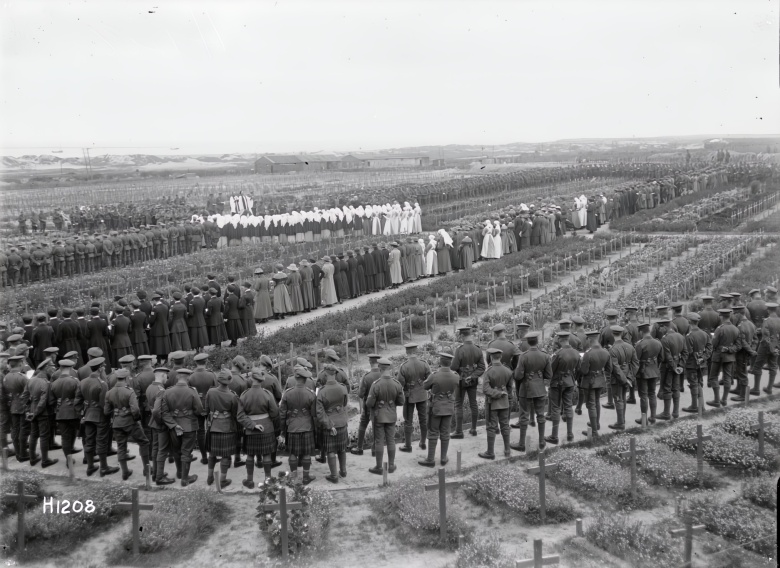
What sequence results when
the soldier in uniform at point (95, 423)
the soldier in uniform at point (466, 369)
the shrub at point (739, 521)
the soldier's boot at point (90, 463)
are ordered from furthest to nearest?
the soldier in uniform at point (466, 369), the soldier's boot at point (90, 463), the soldier in uniform at point (95, 423), the shrub at point (739, 521)

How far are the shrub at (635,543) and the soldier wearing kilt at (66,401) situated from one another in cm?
774

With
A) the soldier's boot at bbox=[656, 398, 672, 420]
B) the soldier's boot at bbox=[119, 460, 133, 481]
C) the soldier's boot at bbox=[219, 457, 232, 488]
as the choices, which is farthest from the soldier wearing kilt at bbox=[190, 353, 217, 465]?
the soldier's boot at bbox=[656, 398, 672, 420]

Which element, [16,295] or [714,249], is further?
[714,249]

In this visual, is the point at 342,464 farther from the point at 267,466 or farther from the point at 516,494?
the point at 516,494

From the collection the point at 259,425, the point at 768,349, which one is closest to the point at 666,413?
the point at 768,349

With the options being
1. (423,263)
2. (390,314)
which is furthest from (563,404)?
(423,263)

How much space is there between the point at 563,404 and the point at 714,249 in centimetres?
1953

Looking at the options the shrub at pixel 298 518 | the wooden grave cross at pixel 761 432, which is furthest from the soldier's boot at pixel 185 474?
the wooden grave cross at pixel 761 432

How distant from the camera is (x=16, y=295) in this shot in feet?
77.2

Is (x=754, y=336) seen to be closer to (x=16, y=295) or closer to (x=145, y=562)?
(x=145, y=562)

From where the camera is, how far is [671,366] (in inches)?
497

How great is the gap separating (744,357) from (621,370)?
3145 mm

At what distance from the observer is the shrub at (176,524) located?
8.48 m

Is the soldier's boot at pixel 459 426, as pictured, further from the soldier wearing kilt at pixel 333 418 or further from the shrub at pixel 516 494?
the soldier wearing kilt at pixel 333 418
